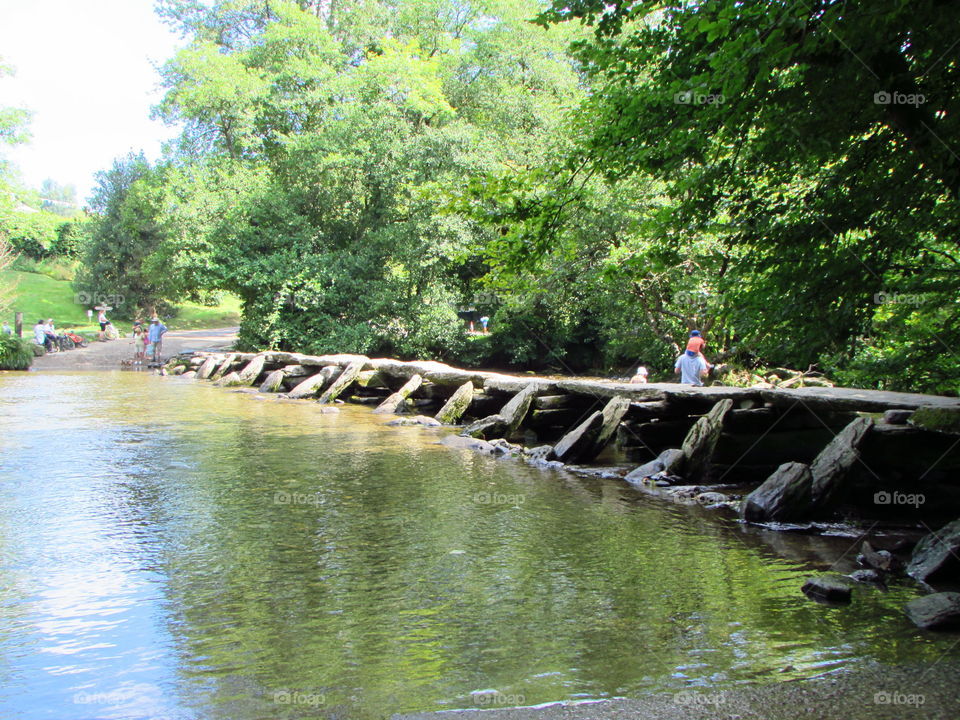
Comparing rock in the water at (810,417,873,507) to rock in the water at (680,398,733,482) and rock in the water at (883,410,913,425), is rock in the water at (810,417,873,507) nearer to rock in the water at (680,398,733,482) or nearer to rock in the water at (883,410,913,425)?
rock in the water at (883,410,913,425)

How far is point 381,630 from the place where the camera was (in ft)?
16.4

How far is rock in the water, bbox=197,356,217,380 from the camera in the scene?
2724cm

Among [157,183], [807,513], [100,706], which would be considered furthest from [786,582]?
[157,183]

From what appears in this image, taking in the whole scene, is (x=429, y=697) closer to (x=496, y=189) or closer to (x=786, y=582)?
(x=786, y=582)

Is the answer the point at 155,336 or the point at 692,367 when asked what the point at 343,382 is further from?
the point at 155,336

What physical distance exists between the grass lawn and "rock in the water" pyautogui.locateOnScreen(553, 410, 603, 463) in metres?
44.2

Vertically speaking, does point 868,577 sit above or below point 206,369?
below

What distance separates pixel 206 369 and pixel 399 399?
41.1 feet

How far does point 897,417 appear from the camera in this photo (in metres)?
9.32

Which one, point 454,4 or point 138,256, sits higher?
point 454,4

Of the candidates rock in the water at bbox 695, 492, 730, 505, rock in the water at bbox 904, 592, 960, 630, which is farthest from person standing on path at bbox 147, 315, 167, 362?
rock in the water at bbox 904, 592, 960, 630

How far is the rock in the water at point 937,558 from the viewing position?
19.5 ft

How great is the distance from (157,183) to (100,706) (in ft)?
117

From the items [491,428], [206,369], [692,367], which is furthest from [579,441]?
[206,369]
